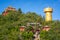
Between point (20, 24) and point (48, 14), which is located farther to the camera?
point (48, 14)

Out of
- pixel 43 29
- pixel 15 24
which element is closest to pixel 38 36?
pixel 43 29

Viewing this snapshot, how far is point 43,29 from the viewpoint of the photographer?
75.8ft

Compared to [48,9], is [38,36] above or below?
below

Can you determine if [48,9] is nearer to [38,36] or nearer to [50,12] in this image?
[50,12]

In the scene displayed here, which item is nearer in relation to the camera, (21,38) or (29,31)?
(21,38)

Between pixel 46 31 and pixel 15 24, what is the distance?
2996mm

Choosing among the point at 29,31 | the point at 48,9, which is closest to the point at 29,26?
the point at 29,31

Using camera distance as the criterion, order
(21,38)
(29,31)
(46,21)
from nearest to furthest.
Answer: (21,38) → (29,31) → (46,21)

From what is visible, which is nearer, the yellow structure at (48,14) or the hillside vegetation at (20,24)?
the hillside vegetation at (20,24)

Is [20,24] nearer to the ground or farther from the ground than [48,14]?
nearer to the ground

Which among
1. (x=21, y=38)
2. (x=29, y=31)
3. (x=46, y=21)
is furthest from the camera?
(x=46, y=21)

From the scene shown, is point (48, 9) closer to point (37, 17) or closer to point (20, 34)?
point (37, 17)

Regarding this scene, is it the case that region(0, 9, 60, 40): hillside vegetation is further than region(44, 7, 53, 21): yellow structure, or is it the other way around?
region(44, 7, 53, 21): yellow structure

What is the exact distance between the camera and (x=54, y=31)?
20906 millimetres
